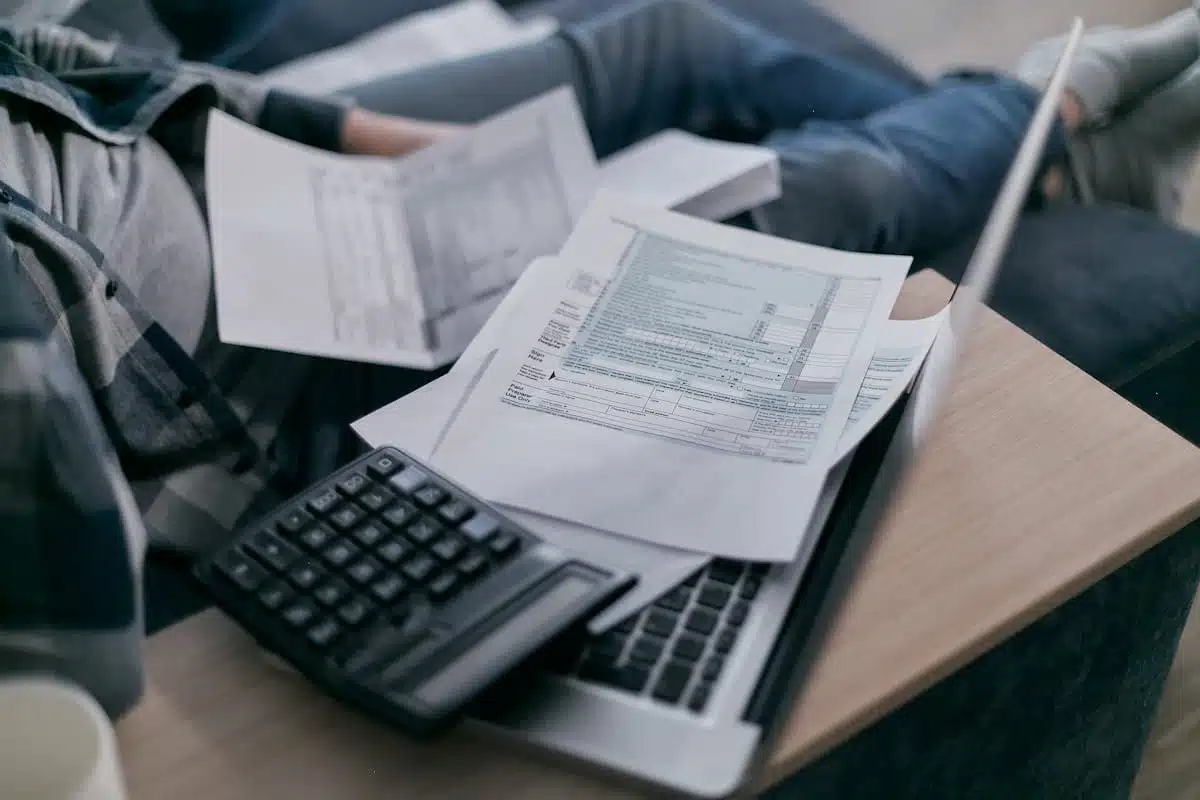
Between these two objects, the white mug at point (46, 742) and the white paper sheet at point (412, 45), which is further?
the white paper sheet at point (412, 45)

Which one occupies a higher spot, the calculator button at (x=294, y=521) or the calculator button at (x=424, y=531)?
the calculator button at (x=424, y=531)

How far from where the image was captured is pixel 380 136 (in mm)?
835

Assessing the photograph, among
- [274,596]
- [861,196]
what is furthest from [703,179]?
[274,596]

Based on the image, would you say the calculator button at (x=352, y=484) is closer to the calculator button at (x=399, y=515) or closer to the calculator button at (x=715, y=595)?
the calculator button at (x=399, y=515)

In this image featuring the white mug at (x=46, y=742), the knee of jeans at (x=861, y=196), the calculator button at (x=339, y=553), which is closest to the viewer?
the white mug at (x=46, y=742)

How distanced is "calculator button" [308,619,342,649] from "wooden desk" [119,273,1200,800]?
0.03 meters

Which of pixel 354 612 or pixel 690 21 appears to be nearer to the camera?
pixel 354 612

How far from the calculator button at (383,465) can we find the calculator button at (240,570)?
0.06 meters

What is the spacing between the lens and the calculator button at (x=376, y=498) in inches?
17.8

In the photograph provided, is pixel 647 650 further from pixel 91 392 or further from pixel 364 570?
pixel 91 392

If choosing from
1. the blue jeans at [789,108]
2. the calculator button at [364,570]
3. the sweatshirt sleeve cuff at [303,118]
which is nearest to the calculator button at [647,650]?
the calculator button at [364,570]

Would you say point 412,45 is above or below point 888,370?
below

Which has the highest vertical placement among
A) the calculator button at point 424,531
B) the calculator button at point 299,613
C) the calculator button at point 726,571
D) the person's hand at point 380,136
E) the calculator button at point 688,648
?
the calculator button at point 424,531

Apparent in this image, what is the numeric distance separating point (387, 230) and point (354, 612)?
14.4 inches
